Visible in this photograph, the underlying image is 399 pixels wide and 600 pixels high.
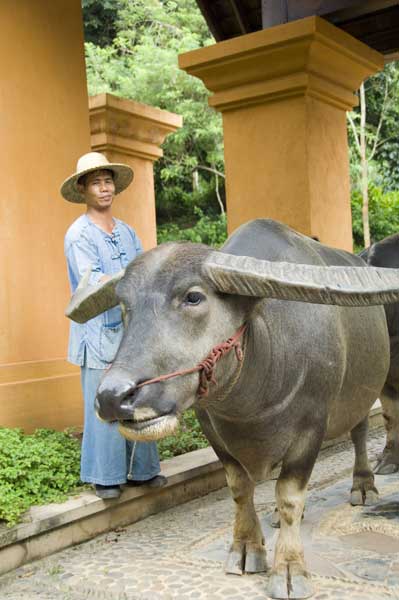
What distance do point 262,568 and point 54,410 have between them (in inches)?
91.8

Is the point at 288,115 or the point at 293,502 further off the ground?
the point at 288,115

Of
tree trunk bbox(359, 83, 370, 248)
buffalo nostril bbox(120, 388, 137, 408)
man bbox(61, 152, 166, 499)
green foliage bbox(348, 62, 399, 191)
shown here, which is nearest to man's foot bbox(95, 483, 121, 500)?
man bbox(61, 152, 166, 499)

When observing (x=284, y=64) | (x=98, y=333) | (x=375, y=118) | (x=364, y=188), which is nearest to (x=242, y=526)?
(x=98, y=333)

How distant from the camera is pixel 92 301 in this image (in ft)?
10.2

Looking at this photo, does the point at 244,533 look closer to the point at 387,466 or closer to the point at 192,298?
the point at 192,298

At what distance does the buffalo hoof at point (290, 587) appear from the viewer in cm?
293

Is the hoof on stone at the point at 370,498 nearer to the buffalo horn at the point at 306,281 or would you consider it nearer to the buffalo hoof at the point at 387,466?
the buffalo hoof at the point at 387,466

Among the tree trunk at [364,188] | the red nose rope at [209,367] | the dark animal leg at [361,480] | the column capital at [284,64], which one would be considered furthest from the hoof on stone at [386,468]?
the tree trunk at [364,188]

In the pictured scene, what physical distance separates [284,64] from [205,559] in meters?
4.07

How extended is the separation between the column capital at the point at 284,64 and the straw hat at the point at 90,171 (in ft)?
7.16

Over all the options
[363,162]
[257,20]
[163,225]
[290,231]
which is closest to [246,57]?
[257,20]

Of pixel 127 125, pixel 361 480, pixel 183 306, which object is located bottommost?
pixel 361 480

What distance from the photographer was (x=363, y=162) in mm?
17484

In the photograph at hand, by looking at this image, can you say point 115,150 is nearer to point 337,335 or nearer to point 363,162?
point 337,335
